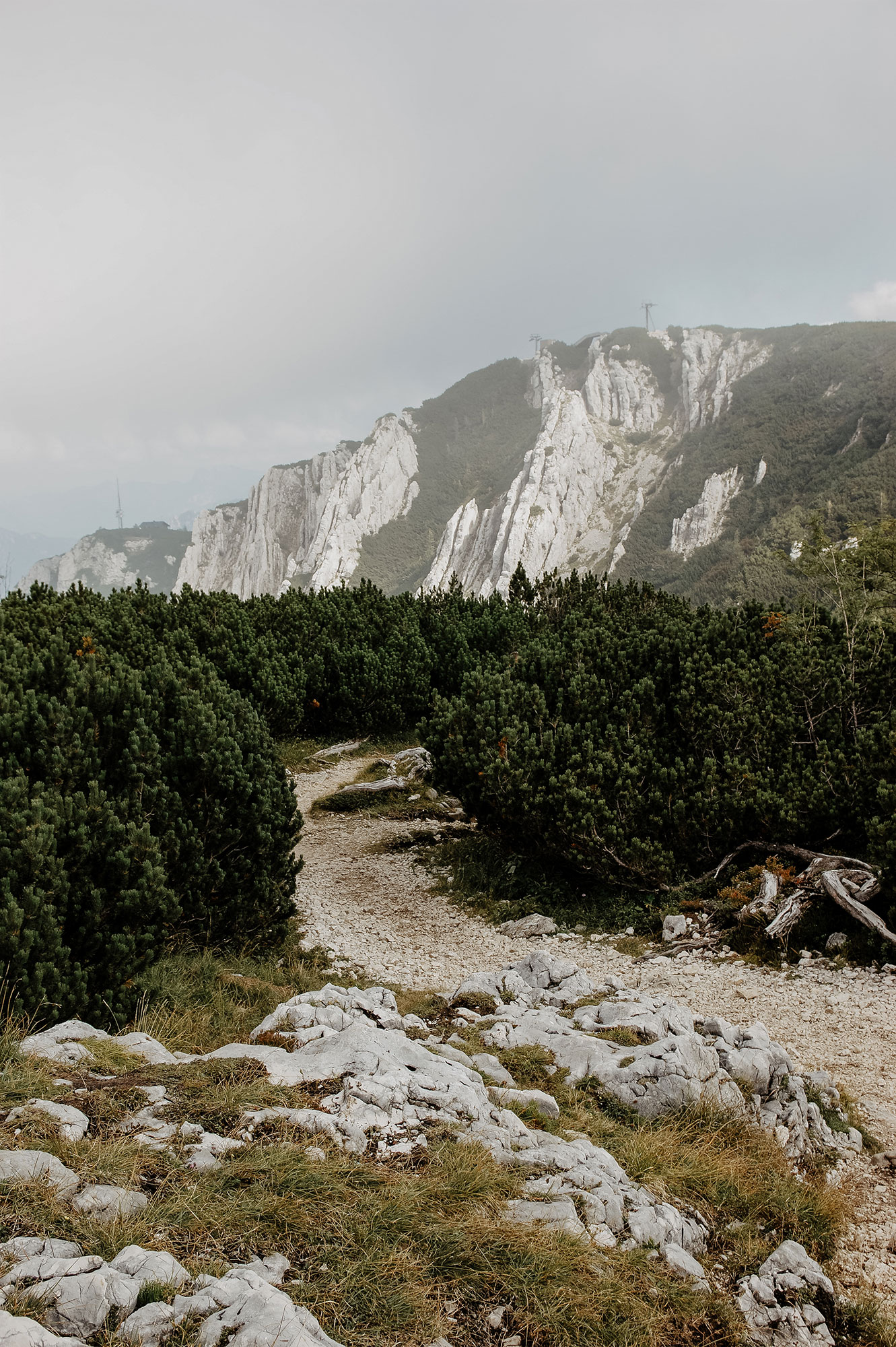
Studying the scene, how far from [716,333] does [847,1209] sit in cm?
19294

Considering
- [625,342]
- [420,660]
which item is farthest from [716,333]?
[420,660]

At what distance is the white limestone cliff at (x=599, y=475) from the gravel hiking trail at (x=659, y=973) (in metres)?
105

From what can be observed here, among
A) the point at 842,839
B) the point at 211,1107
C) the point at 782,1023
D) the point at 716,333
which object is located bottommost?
the point at 782,1023

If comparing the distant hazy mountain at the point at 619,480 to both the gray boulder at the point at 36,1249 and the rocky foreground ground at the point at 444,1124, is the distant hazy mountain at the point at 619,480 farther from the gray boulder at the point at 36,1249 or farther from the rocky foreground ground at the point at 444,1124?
the gray boulder at the point at 36,1249

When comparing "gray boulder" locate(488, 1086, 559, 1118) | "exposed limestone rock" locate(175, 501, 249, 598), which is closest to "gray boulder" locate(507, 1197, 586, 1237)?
"gray boulder" locate(488, 1086, 559, 1118)

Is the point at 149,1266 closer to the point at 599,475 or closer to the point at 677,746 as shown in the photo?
the point at 677,746

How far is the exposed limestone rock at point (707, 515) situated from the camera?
115188 millimetres

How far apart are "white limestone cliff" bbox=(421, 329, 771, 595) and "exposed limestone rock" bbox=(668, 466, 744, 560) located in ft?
0.51

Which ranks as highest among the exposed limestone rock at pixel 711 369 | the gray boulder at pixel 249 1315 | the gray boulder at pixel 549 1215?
the exposed limestone rock at pixel 711 369

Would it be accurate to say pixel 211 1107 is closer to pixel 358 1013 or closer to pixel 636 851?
pixel 358 1013

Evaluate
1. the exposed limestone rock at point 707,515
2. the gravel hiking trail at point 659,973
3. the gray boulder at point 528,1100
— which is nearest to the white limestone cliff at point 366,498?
the exposed limestone rock at point 707,515

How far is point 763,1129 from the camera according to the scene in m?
4.50

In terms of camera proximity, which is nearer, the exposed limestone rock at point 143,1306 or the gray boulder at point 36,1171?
the exposed limestone rock at point 143,1306

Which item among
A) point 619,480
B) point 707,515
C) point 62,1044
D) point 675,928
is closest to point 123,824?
point 62,1044
